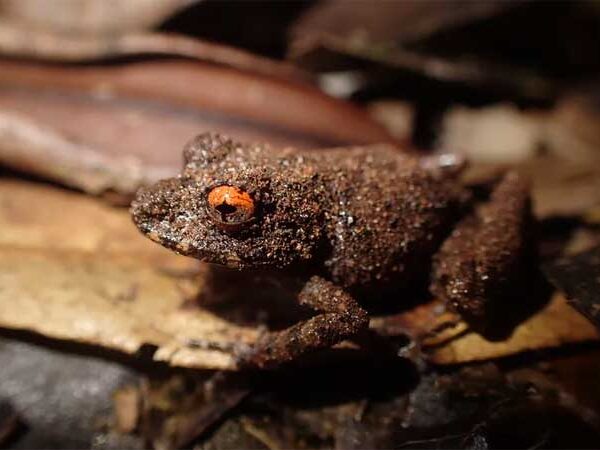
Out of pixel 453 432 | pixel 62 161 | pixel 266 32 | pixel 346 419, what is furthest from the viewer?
pixel 266 32

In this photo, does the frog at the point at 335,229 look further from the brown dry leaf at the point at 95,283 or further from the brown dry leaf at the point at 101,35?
the brown dry leaf at the point at 101,35

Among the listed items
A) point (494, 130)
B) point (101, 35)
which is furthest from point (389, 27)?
point (101, 35)

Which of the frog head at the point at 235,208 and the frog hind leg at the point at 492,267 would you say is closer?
the frog head at the point at 235,208

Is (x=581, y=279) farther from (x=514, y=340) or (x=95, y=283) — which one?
(x=95, y=283)

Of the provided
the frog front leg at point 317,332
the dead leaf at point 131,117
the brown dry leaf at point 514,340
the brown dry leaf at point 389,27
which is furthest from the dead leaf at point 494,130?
the frog front leg at point 317,332

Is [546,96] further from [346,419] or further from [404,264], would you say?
[346,419]

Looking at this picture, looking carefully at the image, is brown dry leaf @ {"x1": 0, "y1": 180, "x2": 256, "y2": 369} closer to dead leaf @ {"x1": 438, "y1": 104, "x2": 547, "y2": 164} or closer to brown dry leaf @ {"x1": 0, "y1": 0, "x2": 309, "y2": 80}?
brown dry leaf @ {"x1": 0, "y1": 0, "x2": 309, "y2": 80}

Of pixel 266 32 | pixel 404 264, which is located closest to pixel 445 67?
pixel 266 32
